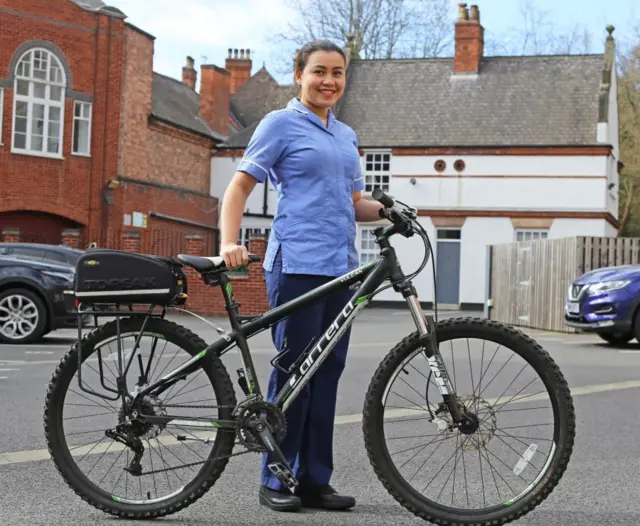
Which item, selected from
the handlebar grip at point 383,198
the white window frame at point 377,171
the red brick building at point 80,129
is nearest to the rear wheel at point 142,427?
the handlebar grip at point 383,198

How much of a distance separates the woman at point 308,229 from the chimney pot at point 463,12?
39431 mm

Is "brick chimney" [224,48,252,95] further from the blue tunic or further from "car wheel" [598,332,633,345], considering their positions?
the blue tunic

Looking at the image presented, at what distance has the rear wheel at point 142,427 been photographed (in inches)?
182

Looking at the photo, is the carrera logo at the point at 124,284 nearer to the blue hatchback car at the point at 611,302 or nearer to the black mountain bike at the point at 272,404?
the black mountain bike at the point at 272,404

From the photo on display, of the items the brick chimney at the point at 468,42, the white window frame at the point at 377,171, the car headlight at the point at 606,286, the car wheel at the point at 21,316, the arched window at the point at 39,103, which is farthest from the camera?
the brick chimney at the point at 468,42

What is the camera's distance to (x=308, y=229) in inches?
194

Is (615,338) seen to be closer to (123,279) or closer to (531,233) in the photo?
(123,279)

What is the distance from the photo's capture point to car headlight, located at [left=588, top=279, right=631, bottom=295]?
16.9 metres

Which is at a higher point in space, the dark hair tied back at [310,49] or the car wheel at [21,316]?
the dark hair tied back at [310,49]

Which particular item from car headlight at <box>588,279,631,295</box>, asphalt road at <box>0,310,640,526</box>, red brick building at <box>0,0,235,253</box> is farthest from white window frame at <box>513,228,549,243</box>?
asphalt road at <box>0,310,640,526</box>

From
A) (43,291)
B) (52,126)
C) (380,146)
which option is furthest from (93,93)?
(43,291)

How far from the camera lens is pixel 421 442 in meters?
4.54

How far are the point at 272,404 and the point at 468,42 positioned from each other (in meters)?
39.9

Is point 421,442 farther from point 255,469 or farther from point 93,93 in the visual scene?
point 93,93
